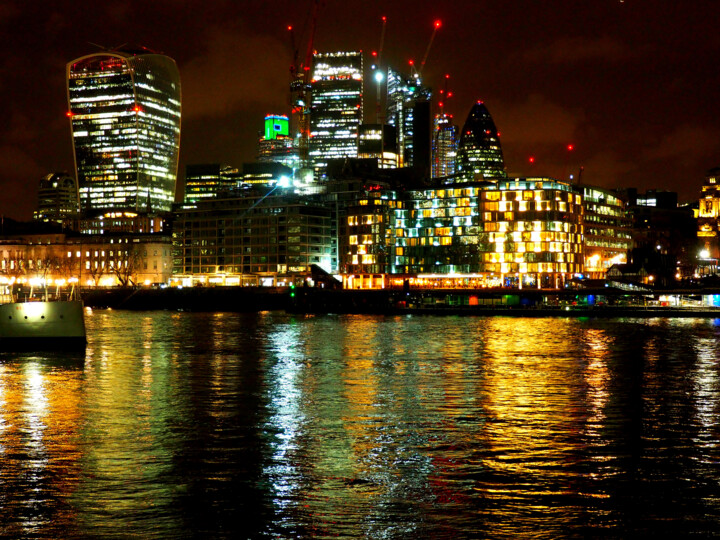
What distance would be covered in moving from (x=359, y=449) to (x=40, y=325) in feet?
148

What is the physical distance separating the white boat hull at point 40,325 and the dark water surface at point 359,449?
951cm

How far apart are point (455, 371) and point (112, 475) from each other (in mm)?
29244

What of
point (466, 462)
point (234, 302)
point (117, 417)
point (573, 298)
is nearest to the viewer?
point (466, 462)

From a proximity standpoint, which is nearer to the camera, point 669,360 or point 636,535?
point 636,535

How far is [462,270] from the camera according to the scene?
194875 millimetres

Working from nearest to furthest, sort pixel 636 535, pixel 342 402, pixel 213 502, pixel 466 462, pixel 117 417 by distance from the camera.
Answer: pixel 636 535, pixel 213 502, pixel 466 462, pixel 117 417, pixel 342 402

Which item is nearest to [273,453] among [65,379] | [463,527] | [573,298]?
[463,527]

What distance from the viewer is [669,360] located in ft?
186

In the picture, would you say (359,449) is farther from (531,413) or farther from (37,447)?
(37,447)

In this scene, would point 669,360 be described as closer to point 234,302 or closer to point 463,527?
point 463,527

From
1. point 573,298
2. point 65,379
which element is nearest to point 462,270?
point 573,298

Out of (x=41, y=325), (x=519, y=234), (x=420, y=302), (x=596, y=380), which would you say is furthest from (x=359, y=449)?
(x=519, y=234)

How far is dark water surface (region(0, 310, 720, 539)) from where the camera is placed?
18.8m

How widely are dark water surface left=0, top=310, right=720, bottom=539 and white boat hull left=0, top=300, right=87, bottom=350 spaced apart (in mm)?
9514
